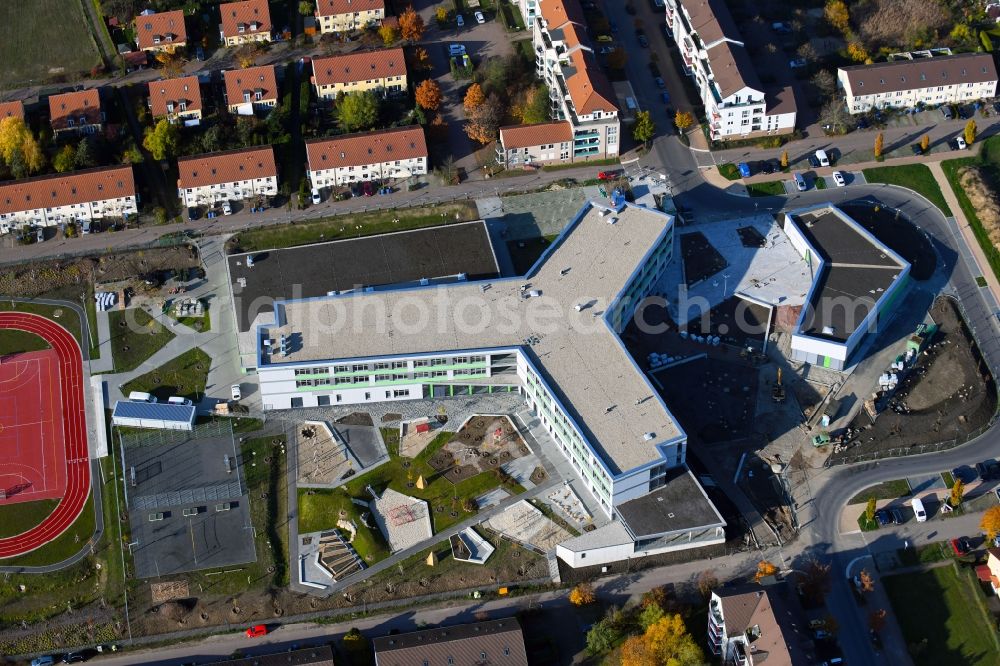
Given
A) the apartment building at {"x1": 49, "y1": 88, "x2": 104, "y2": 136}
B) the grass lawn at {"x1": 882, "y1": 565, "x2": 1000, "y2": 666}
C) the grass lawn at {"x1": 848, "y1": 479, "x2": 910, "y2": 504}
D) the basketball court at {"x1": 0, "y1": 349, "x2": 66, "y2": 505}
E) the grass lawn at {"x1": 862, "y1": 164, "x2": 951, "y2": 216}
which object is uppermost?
the apartment building at {"x1": 49, "y1": 88, "x2": 104, "y2": 136}

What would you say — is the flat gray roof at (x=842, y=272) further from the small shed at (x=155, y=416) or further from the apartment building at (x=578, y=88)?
the small shed at (x=155, y=416)

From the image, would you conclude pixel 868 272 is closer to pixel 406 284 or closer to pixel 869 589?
pixel 869 589

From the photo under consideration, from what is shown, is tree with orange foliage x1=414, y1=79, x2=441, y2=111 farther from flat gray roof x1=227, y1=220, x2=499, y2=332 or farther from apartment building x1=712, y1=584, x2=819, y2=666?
apartment building x1=712, y1=584, x2=819, y2=666

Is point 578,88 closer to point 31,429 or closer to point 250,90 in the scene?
point 250,90

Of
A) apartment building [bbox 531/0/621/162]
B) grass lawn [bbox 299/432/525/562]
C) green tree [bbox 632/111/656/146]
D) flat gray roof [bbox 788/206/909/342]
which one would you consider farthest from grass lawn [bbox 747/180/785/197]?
grass lawn [bbox 299/432/525/562]

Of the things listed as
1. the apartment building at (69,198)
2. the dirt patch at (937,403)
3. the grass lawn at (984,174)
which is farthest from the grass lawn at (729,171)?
the apartment building at (69,198)

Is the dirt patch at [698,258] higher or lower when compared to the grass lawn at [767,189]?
lower

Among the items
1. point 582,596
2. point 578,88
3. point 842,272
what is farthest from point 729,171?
point 582,596

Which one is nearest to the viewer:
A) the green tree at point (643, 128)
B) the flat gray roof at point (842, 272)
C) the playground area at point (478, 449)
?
the playground area at point (478, 449)
